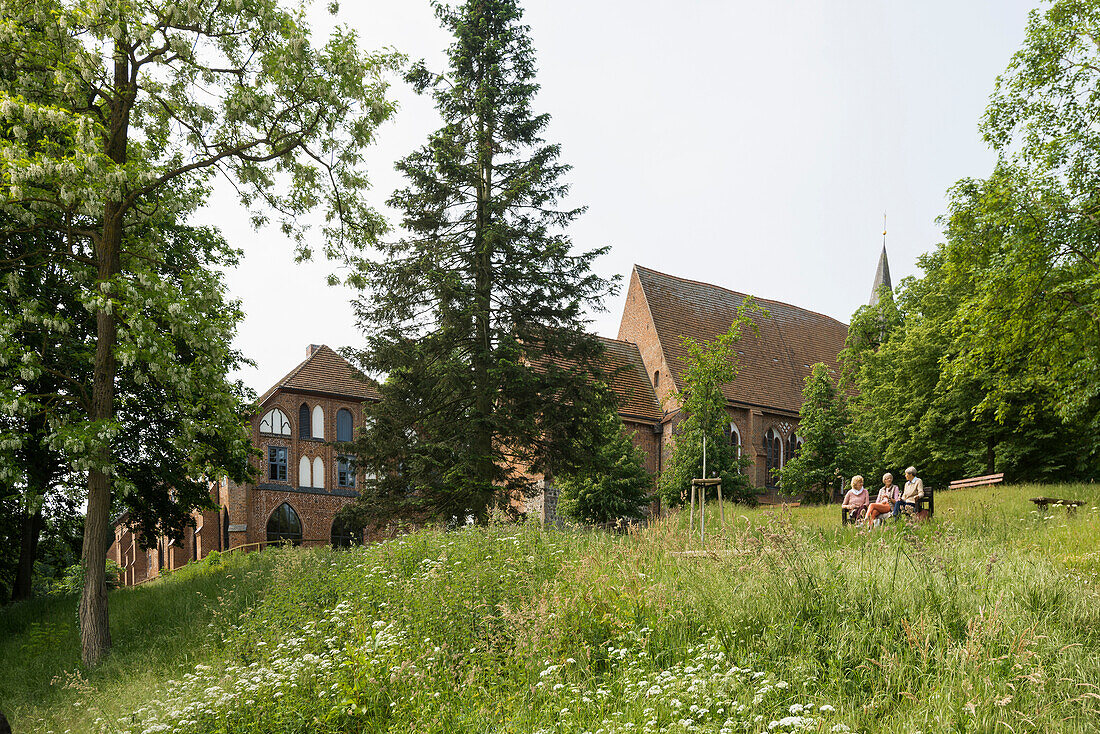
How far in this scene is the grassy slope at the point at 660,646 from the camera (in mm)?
4766

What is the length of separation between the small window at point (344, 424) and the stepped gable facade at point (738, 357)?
1430 centimetres

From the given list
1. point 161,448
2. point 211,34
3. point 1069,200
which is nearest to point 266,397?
point 161,448

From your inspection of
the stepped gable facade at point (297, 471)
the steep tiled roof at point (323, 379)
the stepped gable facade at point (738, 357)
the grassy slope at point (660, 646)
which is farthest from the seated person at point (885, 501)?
the steep tiled roof at point (323, 379)

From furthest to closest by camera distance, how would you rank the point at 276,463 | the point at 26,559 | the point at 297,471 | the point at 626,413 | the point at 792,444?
the point at 792,444, the point at 297,471, the point at 276,463, the point at 626,413, the point at 26,559

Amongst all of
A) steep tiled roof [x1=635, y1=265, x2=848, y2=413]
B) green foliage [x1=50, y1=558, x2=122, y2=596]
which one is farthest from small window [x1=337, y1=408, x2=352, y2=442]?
steep tiled roof [x1=635, y1=265, x2=848, y2=413]

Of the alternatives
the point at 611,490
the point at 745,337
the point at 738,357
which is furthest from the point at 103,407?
the point at 745,337

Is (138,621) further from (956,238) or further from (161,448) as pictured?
(956,238)

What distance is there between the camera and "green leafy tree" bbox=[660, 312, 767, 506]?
1597cm

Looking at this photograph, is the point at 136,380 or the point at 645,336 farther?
the point at 645,336

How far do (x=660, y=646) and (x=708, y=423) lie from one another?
10955 millimetres

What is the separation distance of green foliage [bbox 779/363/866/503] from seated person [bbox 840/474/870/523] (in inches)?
510

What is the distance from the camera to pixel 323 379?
36.6 metres

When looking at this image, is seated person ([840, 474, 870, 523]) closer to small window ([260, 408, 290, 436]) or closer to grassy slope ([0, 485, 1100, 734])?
grassy slope ([0, 485, 1100, 734])

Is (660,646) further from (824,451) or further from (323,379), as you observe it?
(323,379)
